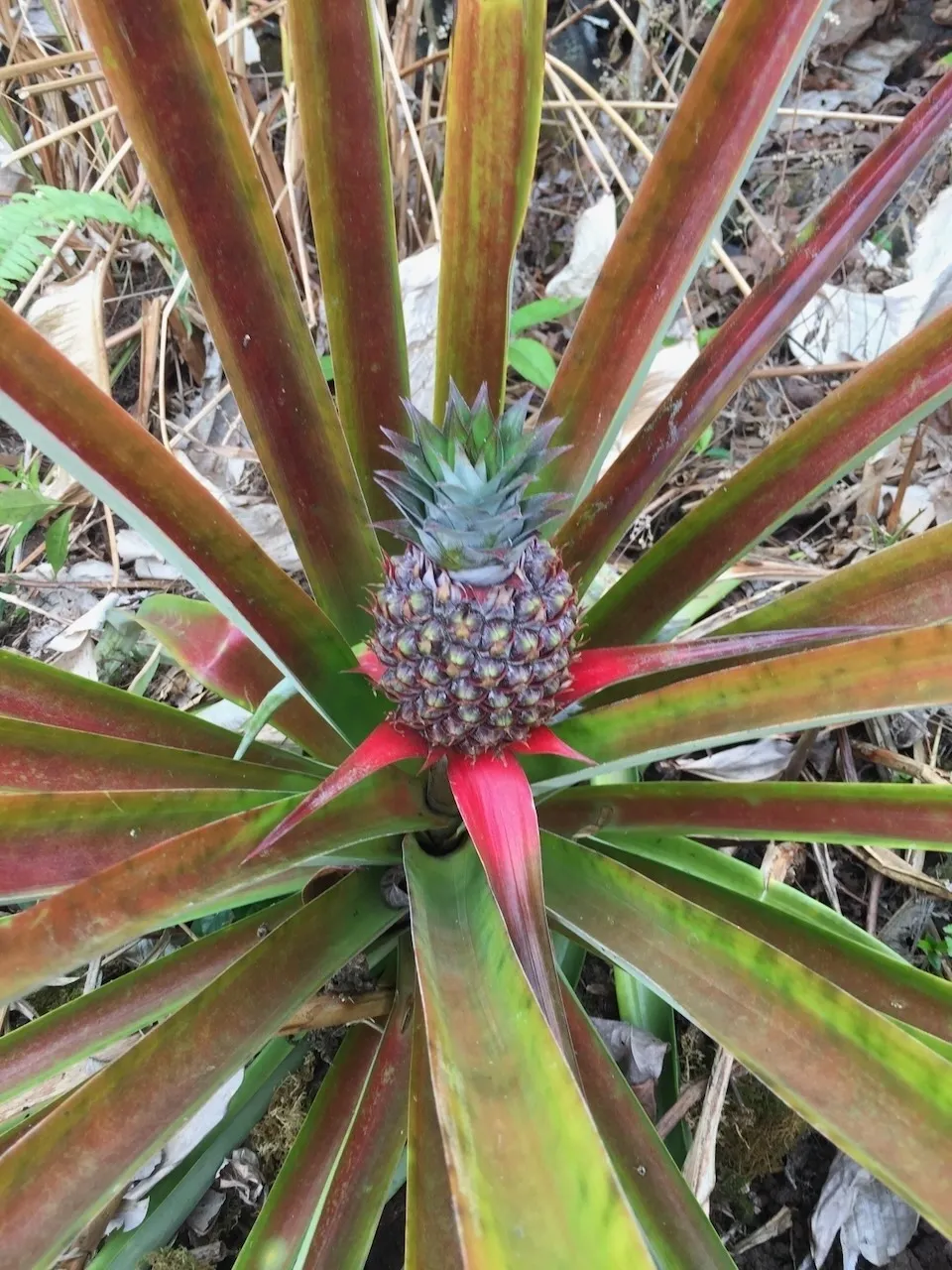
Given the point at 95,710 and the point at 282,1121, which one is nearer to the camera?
the point at 95,710

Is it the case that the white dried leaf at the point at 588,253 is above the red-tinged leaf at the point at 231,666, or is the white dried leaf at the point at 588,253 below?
above

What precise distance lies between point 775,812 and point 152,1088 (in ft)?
2.35

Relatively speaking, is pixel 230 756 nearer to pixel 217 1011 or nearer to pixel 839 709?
pixel 217 1011

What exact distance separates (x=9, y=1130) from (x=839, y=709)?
104 cm

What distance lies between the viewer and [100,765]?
954mm

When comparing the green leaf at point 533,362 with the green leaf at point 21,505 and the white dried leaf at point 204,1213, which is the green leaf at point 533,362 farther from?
the white dried leaf at point 204,1213

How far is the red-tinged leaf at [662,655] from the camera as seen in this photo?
0.75m

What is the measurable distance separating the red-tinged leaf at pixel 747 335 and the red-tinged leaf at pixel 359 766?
364mm

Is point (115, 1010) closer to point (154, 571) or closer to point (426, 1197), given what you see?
point (426, 1197)

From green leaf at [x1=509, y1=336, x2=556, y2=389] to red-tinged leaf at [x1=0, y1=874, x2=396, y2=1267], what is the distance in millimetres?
1081

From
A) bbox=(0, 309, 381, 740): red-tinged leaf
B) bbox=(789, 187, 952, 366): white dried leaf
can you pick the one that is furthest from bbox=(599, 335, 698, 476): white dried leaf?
bbox=(0, 309, 381, 740): red-tinged leaf

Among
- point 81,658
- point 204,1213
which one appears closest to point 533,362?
point 81,658

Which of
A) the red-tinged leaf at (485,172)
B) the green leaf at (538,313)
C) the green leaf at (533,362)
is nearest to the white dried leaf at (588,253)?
the green leaf at (538,313)

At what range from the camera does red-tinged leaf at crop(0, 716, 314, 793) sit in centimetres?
90
